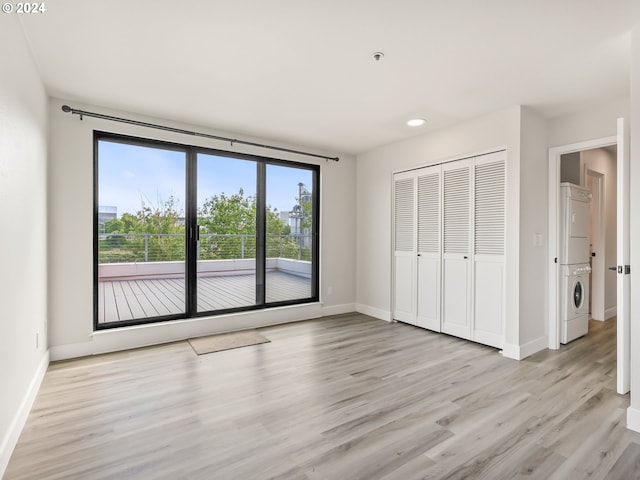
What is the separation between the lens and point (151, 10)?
77.4 inches

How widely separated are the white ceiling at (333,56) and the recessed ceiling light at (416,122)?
142 millimetres

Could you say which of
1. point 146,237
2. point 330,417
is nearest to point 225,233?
point 146,237

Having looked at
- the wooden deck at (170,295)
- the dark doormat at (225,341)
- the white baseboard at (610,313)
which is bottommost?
the dark doormat at (225,341)

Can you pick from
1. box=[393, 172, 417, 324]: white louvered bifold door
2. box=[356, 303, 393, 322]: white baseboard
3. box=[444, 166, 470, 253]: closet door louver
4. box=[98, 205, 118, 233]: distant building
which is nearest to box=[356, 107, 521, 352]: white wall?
box=[356, 303, 393, 322]: white baseboard

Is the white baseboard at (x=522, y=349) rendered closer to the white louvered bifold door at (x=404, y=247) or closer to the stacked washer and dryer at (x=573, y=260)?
the stacked washer and dryer at (x=573, y=260)

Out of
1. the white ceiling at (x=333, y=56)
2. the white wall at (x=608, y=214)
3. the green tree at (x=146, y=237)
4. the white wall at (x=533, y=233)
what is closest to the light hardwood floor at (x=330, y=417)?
the white wall at (x=533, y=233)

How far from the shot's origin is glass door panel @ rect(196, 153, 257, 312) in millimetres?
4102

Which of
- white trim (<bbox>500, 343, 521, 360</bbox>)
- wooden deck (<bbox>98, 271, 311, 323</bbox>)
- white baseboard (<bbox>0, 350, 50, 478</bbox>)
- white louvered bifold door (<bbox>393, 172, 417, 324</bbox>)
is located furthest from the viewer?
white louvered bifold door (<bbox>393, 172, 417, 324</bbox>)

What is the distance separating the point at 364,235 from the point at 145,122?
10.7 ft

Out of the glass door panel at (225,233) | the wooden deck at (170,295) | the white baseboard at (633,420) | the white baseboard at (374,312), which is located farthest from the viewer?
the white baseboard at (374,312)

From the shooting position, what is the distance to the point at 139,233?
3.73 meters

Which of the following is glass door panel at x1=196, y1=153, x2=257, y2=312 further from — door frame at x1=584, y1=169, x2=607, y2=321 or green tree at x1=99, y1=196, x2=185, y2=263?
door frame at x1=584, y1=169, x2=607, y2=321

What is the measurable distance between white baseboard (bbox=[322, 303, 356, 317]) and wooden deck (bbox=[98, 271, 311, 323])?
2.02 feet

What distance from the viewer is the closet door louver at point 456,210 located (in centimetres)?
390
